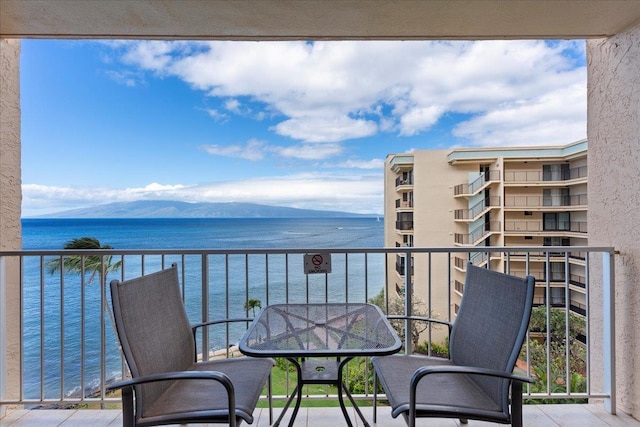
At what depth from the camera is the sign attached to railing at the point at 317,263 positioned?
222 centimetres

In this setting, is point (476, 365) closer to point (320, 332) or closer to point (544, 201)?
point (320, 332)

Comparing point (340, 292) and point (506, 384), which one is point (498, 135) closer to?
point (340, 292)

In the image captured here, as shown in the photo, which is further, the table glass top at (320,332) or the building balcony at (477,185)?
the building balcony at (477,185)

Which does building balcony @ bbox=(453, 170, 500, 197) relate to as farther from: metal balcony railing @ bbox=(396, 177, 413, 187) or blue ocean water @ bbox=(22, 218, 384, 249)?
blue ocean water @ bbox=(22, 218, 384, 249)

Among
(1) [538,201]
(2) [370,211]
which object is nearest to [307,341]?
(2) [370,211]

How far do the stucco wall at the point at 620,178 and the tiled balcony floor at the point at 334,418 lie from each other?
0.86ft

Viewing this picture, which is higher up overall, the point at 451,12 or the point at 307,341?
the point at 451,12

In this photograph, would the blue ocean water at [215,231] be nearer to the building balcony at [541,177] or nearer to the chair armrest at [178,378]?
the building balcony at [541,177]

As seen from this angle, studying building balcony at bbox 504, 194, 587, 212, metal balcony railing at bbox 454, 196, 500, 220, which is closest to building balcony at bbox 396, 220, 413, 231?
metal balcony railing at bbox 454, 196, 500, 220

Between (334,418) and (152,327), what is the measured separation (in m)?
1.28

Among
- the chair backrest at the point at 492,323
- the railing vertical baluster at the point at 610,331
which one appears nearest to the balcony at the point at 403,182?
the railing vertical baluster at the point at 610,331

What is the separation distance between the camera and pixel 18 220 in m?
2.40

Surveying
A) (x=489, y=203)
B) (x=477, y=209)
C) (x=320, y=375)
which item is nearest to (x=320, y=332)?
(x=320, y=375)

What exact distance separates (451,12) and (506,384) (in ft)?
6.69
